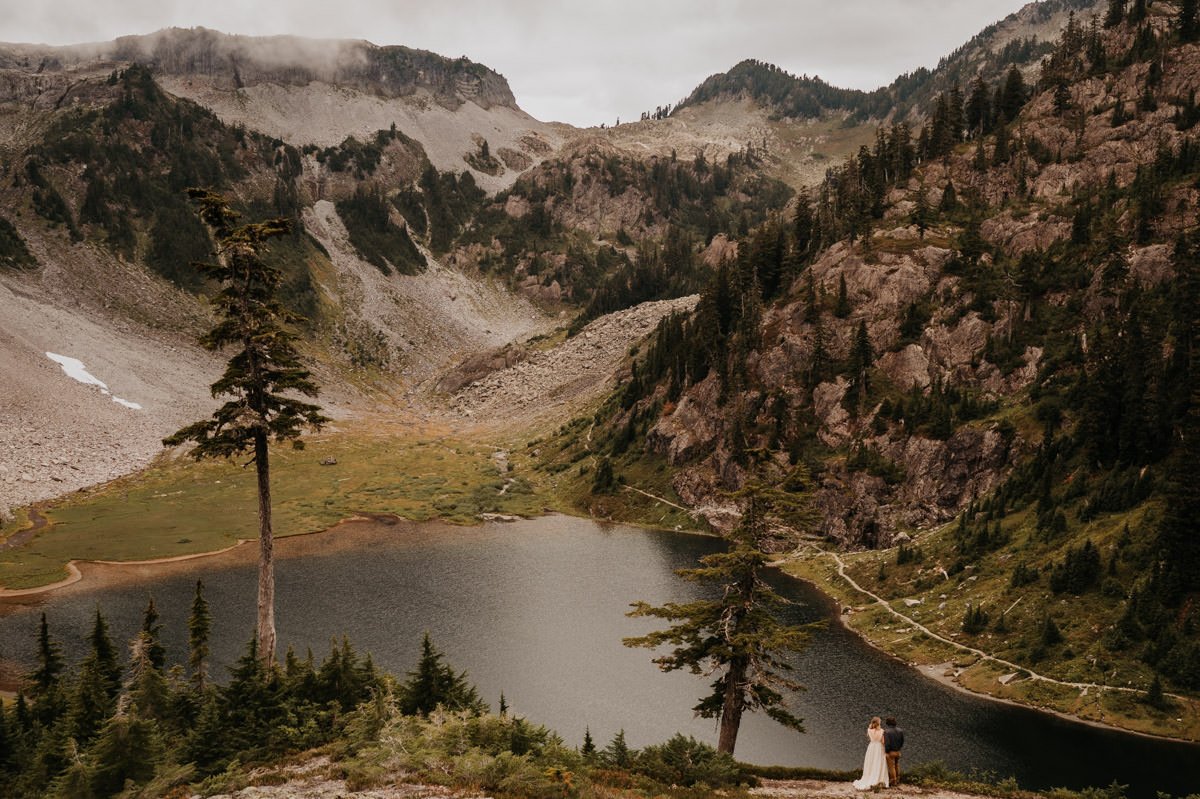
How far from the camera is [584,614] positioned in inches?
2813

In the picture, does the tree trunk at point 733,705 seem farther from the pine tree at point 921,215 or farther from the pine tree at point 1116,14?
the pine tree at point 1116,14

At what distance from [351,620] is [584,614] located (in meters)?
22.3

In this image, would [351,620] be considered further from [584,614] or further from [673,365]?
[673,365]

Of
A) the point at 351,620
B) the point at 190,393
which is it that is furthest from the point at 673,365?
the point at 190,393

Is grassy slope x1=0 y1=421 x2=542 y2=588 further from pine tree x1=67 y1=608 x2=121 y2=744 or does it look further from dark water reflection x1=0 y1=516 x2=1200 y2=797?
pine tree x1=67 y1=608 x2=121 y2=744

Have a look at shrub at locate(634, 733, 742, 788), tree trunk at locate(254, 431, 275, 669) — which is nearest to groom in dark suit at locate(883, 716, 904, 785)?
shrub at locate(634, 733, 742, 788)

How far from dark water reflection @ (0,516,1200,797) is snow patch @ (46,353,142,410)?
68818mm

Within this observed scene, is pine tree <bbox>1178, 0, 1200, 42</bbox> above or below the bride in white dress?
above

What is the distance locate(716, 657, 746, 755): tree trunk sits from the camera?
30625 millimetres

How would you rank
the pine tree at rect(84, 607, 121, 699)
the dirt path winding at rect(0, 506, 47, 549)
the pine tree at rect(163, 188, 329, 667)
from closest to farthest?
the pine tree at rect(163, 188, 329, 667) < the pine tree at rect(84, 607, 121, 699) < the dirt path winding at rect(0, 506, 47, 549)

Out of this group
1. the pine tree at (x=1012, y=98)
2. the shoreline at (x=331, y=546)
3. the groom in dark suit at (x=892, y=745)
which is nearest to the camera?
the groom in dark suit at (x=892, y=745)

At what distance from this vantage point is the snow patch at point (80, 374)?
137875 mm

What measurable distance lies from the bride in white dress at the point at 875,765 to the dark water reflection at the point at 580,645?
59.7ft

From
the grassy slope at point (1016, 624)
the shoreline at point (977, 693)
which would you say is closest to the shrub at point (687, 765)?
the shoreline at point (977, 693)
